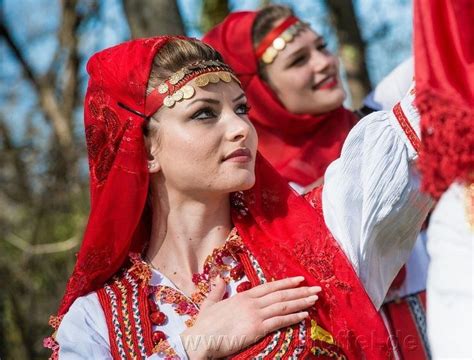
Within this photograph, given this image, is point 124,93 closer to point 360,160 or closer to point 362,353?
point 360,160

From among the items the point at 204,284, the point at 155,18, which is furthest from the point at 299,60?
the point at 204,284

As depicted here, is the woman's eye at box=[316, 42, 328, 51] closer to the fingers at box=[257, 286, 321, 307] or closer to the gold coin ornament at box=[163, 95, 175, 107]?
the gold coin ornament at box=[163, 95, 175, 107]

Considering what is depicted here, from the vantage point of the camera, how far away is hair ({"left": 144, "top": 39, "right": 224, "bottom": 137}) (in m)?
2.67

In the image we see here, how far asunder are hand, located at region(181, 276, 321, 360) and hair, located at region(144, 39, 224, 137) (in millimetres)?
622

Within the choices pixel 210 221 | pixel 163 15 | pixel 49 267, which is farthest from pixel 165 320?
pixel 49 267

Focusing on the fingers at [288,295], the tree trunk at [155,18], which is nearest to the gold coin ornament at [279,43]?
the tree trunk at [155,18]

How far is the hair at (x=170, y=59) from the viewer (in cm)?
267

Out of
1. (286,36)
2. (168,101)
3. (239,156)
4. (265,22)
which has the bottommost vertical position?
(239,156)

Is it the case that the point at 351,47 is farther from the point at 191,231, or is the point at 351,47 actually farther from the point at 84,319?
the point at 84,319

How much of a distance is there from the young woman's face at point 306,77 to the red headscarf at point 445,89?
1944 millimetres

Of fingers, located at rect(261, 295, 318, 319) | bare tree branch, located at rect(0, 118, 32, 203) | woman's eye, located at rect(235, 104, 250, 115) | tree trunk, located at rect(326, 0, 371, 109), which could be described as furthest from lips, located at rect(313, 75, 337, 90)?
bare tree branch, located at rect(0, 118, 32, 203)

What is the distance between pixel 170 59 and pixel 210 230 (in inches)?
21.2

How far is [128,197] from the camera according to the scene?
270 cm

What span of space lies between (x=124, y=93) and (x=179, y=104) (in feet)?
0.63
